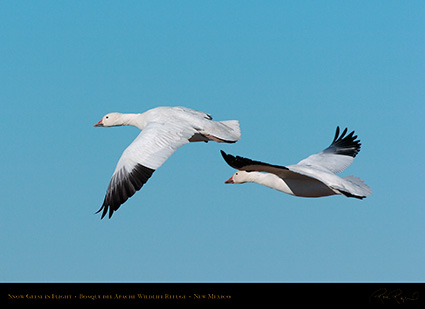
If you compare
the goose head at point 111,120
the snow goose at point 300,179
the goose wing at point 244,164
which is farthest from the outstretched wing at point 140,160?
the goose head at point 111,120

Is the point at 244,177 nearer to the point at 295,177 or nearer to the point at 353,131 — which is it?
the point at 295,177

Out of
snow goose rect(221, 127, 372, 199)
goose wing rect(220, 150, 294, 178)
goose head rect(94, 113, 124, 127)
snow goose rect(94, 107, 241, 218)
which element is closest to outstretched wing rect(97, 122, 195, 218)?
snow goose rect(94, 107, 241, 218)

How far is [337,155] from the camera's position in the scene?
12328mm

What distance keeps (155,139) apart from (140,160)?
0.53 metres

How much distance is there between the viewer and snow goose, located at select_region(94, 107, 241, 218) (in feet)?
32.5

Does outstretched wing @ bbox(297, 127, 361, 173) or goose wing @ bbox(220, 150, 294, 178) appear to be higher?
goose wing @ bbox(220, 150, 294, 178)

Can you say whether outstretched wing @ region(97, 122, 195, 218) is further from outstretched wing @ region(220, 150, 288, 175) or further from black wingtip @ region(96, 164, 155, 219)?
outstretched wing @ region(220, 150, 288, 175)

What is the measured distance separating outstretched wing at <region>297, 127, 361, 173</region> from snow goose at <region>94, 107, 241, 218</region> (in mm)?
1462

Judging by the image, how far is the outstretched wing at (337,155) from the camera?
38.2 ft

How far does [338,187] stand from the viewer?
955cm

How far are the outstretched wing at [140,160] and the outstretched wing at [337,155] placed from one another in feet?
7.55

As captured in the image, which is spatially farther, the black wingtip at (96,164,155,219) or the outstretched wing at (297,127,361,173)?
the outstretched wing at (297,127,361,173)

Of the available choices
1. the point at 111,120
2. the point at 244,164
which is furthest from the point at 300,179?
the point at 111,120

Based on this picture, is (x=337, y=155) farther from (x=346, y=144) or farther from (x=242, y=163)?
(x=242, y=163)
